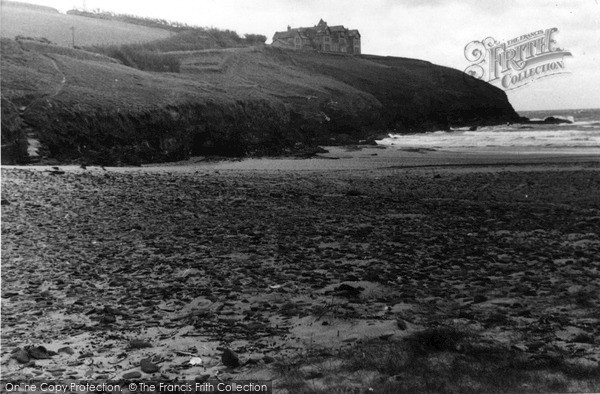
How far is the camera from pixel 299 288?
6070mm

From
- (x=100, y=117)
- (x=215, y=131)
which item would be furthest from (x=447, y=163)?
(x=100, y=117)

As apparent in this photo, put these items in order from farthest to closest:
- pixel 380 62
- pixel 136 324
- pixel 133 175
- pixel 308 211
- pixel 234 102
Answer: pixel 380 62, pixel 234 102, pixel 133 175, pixel 308 211, pixel 136 324

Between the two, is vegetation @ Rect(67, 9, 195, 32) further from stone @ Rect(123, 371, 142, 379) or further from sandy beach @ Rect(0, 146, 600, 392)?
stone @ Rect(123, 371, 142, 379)

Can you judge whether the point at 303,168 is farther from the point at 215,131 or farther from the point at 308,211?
the point at 308,211

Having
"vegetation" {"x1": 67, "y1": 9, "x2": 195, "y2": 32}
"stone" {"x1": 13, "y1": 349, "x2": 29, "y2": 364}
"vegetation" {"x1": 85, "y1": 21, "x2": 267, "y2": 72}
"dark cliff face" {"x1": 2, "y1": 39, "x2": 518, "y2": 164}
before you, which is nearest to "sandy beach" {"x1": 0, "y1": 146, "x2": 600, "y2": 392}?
"stone" {"x1": 13, "y1": 349, "x2": 29, "y2": 364}

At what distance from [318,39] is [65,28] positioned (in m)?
33.5

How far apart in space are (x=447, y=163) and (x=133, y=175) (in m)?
11.6

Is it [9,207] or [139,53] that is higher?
[139,53]

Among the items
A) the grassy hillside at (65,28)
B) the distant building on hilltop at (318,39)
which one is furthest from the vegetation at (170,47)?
the distant building on hilltop at (318,39)

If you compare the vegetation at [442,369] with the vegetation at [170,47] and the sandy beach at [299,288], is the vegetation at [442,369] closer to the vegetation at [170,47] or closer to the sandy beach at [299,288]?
the sandy beach at [299,288]

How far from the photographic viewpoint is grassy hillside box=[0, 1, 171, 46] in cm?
3047

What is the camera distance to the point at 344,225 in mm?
9258

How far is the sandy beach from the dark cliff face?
10.1 metres

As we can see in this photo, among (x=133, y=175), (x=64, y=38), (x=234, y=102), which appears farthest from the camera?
(x=64, y=38)
